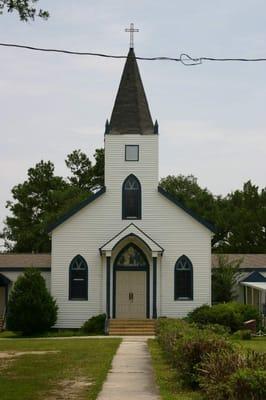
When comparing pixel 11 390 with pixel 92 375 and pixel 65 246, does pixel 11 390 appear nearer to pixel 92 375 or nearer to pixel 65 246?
pixel 92 375

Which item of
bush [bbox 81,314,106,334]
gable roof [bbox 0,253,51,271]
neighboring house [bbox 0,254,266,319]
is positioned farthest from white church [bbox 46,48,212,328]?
gable roof [bbox 0,253,51,271]

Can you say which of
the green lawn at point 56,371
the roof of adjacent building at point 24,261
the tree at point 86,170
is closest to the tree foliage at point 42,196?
the tree at point 86,170

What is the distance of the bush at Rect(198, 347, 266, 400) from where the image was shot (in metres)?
9.98

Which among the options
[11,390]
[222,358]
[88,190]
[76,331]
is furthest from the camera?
[88,190]

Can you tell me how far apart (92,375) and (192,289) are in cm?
2094

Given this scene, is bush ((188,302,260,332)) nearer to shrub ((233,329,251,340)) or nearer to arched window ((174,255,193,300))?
arched window ((174,255,193,300))

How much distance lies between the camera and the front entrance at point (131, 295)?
37969mm

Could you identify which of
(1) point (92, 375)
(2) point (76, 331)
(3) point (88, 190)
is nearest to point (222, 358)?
(1) point (92, 375)

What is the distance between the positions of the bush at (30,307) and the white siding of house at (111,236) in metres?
1.96

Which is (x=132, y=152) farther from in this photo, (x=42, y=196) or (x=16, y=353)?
(x=42, y=196)

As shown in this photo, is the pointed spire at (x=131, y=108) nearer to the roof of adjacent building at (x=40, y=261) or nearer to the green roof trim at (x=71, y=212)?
the green roof trim at (x=71, y=212)

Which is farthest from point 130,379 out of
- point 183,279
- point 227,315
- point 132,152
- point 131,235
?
point 132,152

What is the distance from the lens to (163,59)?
1675 centimetres

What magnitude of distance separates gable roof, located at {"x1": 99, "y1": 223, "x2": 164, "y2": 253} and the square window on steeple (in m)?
3.57
